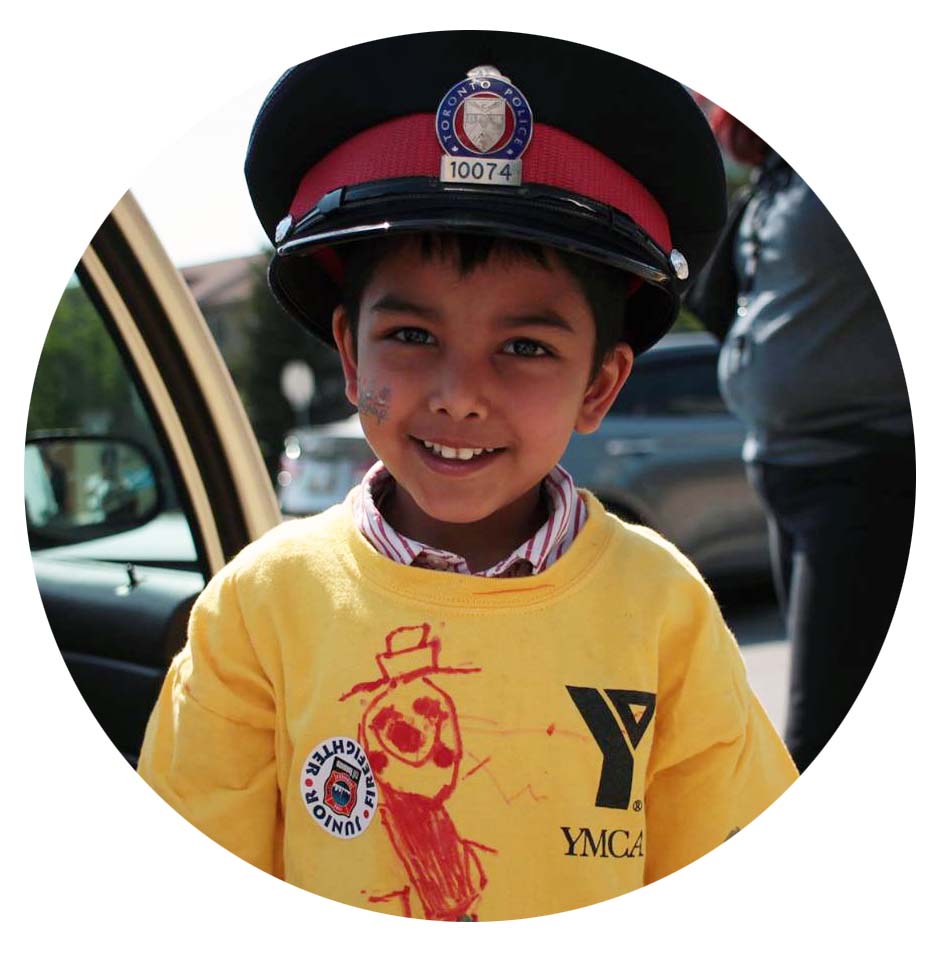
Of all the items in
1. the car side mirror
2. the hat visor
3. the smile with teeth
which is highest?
the hat visor

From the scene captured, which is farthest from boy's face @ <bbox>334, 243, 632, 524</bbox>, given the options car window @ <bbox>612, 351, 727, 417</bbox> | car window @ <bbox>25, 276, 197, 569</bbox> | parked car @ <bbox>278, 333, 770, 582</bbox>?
car window @ <bbox>612, 351, 727, 417</bbox>

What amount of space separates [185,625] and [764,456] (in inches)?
59.6

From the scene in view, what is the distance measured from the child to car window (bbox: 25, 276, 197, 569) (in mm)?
809

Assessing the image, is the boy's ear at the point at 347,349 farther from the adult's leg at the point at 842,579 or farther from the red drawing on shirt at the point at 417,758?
the adult's leg at the point at 842,579

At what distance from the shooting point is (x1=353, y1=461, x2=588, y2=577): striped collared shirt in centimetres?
177

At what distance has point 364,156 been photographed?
1.74 m

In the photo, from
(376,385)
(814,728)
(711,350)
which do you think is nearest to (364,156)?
(376,385)

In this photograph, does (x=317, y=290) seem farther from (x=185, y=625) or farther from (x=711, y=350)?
(x=711, y=350)

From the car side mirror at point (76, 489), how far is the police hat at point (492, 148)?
1081mm

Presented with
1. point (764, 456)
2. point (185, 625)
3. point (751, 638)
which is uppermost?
point (764, 456)

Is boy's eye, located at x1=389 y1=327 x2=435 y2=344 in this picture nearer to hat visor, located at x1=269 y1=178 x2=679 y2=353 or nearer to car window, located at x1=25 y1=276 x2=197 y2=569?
hat visor, located at x1=269 y1=178 x2=679 y2=353

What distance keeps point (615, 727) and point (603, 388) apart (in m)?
0.57

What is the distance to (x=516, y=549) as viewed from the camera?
72.6 inches

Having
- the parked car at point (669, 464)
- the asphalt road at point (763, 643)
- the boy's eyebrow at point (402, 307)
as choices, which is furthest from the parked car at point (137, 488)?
the parked car at point (669, 464)
